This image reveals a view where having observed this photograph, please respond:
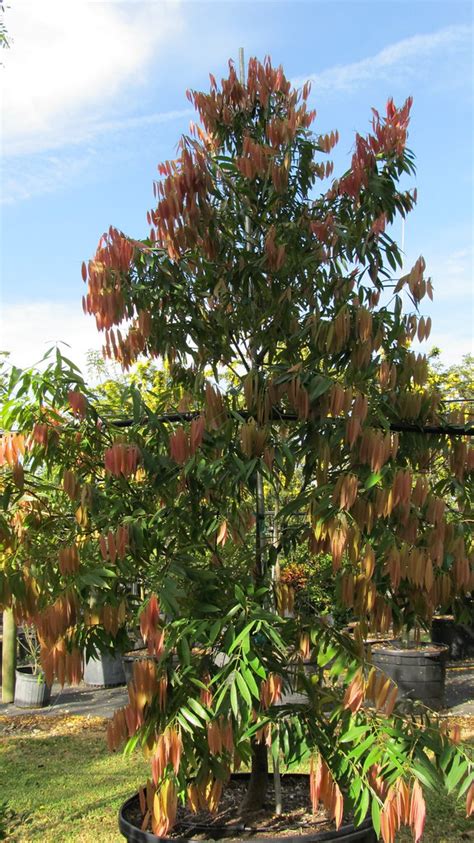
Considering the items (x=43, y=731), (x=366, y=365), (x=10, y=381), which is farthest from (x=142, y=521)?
(x=43, y=731)

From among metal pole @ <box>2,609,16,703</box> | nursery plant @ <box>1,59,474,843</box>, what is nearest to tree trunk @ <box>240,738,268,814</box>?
nursery plant @ <box>1,59,474,843</box>

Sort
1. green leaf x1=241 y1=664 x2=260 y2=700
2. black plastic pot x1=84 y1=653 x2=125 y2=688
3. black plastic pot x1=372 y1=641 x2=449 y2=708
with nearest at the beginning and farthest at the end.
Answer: green leaf x1=241 y1=664 x2=260 y2=700
black plastic pot x1=372 y1=641 x2=449 y2=708
black plastic pot x1=84 y1=653 x2=125 y2=688

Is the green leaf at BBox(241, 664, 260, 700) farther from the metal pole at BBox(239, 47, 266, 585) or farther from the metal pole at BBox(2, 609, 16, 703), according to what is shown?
the metal pole at BBox(2, 609, 16, 703)

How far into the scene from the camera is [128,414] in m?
3.09

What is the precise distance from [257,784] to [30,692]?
512 cm

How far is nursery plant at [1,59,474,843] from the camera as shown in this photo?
8.60 ft

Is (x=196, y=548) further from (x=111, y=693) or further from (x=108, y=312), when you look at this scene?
(x=111, y=693)

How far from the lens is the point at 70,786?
5.32 metres

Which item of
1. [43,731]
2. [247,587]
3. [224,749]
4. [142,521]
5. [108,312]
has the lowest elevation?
[43,731]

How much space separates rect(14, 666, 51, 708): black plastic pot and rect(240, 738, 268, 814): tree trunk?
16.0 ft

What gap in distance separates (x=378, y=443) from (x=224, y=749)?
1.35 meters

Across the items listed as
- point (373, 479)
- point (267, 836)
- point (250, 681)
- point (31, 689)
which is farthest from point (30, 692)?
point (373, 479)

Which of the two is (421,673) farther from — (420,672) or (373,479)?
(373,479)

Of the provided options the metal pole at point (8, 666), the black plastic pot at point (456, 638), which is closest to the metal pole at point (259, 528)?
the metal pole at point (8, 666)
